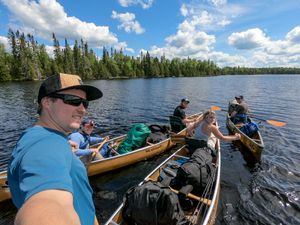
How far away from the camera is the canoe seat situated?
12.5m

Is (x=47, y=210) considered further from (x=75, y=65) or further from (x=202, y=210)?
(x=75, y=65)

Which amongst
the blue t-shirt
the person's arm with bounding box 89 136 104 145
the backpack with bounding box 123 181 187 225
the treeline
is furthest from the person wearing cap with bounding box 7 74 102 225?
the treeline

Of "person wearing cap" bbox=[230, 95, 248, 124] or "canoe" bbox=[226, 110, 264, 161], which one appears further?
"person wearing cap" bbox=[230, 95, 248, 124]

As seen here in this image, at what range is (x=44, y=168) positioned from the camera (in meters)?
1.11

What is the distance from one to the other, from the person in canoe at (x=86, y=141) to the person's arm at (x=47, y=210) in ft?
19.7

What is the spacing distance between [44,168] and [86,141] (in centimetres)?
718

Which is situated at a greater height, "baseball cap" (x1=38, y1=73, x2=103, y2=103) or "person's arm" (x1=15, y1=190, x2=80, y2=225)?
"baseball cap" (x1=38, y1=73, x2=103, y2=103)

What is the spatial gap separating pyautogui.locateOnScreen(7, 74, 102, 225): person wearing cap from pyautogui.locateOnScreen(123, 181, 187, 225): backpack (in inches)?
102

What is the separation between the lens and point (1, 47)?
7100 cm

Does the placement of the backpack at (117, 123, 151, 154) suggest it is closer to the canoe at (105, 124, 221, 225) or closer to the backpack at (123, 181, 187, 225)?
the canoe at (105, 124, 221, 225)

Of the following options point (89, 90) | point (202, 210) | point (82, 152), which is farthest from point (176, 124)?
point (89, 90)

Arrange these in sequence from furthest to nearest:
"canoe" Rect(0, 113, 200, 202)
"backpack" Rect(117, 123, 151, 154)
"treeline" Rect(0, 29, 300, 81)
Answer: "treeline" Rect(0, 29, 300, 81) < "backpack" Rect(117, 123, 151, 154) < "canoe" Rect(0, 113, 200, 202)

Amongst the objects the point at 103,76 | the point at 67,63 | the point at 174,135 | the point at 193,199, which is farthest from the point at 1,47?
the point at 193,199

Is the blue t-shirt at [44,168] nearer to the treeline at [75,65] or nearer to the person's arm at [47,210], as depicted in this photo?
the person's arm at [47,210]
